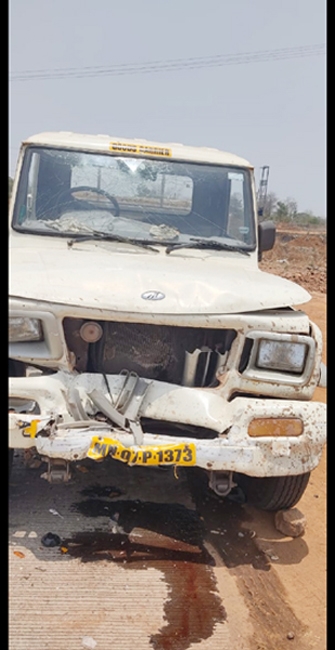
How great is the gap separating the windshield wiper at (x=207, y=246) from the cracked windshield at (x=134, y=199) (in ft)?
0.05

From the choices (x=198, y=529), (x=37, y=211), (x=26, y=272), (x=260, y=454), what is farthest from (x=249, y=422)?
(x=37, y=211)

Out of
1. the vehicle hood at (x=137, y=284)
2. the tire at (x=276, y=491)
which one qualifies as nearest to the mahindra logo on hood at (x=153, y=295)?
the vehicle hood at (x=137, y=284)

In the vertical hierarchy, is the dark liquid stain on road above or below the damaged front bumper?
below

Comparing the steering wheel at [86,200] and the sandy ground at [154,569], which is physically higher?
the steering wheel at [86,200]

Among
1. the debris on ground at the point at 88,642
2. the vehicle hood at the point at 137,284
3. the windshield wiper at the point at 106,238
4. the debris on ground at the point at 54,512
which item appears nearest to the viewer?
the debris on ground at the point at 88,642

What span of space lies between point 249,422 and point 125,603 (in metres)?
1.05

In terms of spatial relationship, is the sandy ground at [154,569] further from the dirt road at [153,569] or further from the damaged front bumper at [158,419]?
the damaged front bumper at [158,419]

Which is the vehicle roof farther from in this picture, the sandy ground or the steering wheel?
the sandy ground

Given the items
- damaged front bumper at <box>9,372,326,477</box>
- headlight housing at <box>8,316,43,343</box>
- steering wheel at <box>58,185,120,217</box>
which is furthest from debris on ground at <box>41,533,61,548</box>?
steering wheel at <box>58,185,120,217</box>

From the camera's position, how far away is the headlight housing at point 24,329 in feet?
9.65

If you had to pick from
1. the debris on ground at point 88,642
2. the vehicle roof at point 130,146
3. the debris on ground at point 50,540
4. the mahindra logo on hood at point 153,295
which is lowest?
the debris on ground at point 88,642

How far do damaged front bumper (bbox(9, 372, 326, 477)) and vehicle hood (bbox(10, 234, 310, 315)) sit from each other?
43cm

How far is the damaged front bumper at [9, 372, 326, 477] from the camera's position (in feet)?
9.07

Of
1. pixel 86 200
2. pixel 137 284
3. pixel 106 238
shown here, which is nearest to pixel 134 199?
pixel 86 200
